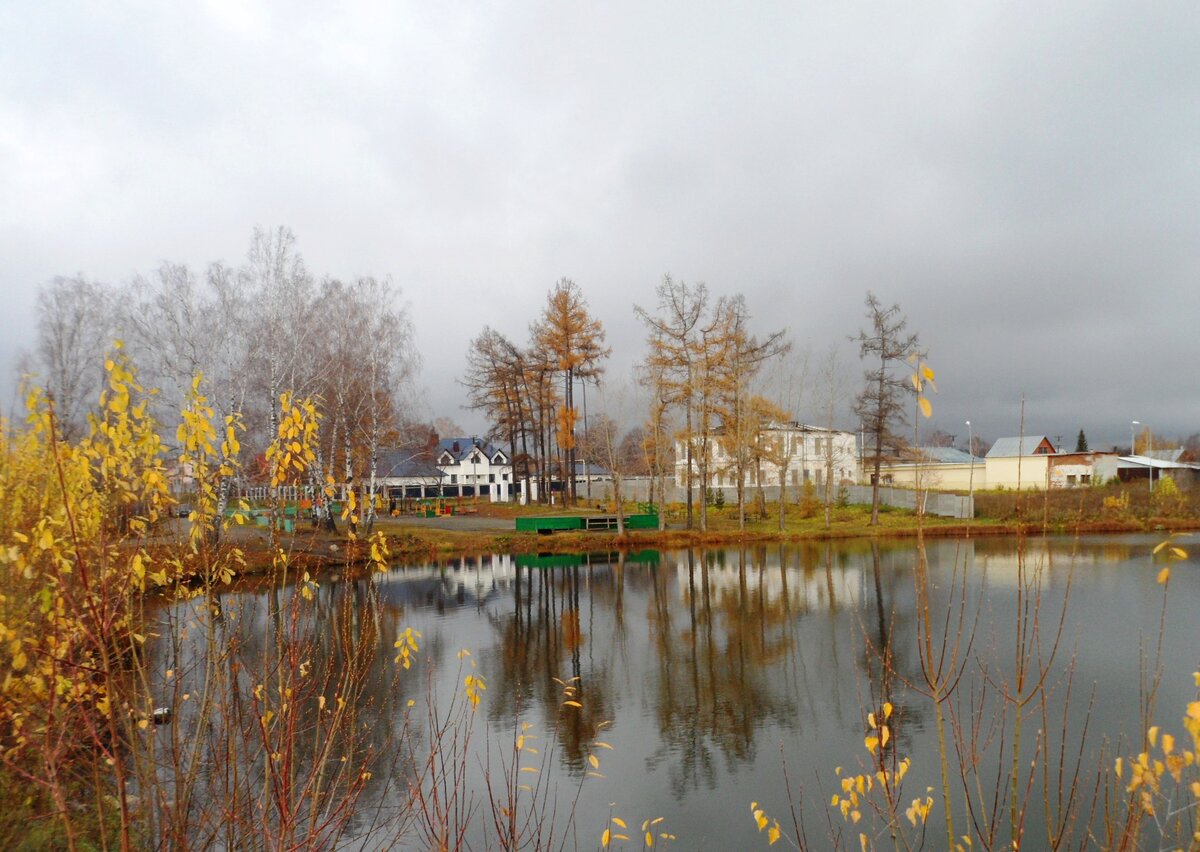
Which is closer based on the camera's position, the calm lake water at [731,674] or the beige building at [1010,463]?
the calm lake water at [731,674]

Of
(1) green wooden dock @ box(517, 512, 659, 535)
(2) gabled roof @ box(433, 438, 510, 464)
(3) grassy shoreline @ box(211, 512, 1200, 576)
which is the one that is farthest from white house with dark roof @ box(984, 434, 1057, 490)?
(2) gabled roof @ box(433, 438, 510, 464)

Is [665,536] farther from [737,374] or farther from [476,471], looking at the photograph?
[476,471]

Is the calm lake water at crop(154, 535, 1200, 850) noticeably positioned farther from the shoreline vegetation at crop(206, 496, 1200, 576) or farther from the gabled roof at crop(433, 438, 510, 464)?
the gabled roof at crop(433, 438, 510, 464)

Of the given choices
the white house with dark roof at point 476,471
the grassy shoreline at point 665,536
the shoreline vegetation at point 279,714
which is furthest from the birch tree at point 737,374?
the white house with dark roof at point 476,471

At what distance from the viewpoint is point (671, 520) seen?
33281 millimetres

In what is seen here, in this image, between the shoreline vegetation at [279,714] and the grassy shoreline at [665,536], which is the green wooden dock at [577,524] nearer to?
the grassy shoreline at [665,536]

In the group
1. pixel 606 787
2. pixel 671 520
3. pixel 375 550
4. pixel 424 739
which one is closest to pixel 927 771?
pixel 606 787

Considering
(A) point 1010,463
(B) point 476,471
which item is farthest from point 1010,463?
(B) point 476,471

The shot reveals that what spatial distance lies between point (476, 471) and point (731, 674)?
179ft

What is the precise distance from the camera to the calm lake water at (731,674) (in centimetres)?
626

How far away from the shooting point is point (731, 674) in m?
10.2

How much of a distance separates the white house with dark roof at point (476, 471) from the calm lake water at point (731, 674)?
42.5 metres

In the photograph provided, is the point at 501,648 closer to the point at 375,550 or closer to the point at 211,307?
the point at 375,550

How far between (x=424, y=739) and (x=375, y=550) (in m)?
4.96
